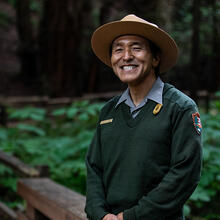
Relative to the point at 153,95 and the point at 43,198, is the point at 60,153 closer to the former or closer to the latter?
the point at 43,198

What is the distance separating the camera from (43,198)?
10.6 ft

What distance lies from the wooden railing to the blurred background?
579 millimetres

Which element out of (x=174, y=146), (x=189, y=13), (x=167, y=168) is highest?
(x=189, y=13)

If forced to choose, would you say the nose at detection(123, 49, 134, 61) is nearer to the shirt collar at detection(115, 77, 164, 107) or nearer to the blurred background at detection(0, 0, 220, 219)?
the shirt collar at detection(115, 77, 164, 107)

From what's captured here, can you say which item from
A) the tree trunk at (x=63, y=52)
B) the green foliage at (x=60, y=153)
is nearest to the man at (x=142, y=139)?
the green foliage at (x=60, y=153)

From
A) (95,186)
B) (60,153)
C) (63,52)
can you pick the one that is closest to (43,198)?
(95,186)

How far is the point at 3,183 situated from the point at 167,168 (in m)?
3.87

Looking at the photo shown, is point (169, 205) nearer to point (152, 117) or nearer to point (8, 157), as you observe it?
point (152, 117)

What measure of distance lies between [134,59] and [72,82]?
9285 mm

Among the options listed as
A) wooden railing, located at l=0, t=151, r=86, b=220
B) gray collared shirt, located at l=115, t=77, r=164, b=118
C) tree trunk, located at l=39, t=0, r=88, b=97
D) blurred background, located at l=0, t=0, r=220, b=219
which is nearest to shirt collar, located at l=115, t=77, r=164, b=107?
gray collared shirt, located at l=115, t=77, r=164, b=118

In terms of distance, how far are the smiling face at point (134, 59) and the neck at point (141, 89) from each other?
0.06ft

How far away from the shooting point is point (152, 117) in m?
1.85

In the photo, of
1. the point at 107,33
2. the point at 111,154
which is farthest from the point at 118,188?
the point at 107,33

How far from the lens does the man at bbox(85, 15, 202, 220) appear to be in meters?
1.75
